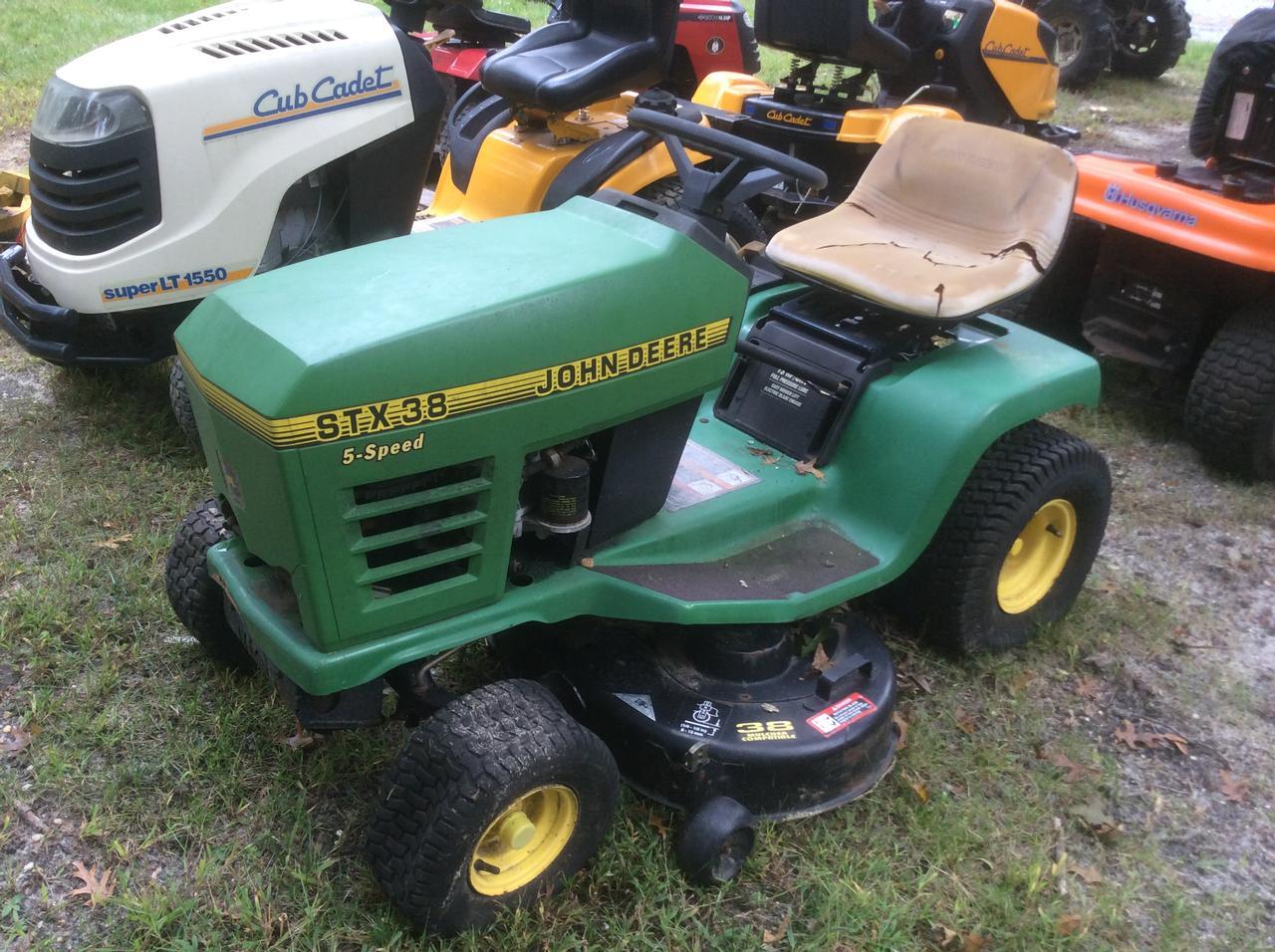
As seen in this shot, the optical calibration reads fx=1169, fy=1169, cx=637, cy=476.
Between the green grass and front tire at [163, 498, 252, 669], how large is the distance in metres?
0.11

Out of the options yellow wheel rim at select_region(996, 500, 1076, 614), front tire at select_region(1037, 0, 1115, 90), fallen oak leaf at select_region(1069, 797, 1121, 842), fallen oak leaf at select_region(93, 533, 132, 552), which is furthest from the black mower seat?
front tire at select_region(1037, 0, 1115, 90)

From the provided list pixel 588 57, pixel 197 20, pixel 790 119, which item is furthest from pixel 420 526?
pixel 790 119

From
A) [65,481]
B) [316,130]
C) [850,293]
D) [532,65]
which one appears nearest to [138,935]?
[65,481]

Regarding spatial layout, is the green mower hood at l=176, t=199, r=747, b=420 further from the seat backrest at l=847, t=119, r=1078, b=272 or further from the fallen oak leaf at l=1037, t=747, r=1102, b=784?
the fallen oak leaf at l=1037, t=747, r=1102, b=784

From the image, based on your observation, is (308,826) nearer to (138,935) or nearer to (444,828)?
(138,935)

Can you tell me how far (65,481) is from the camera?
11.1 feet

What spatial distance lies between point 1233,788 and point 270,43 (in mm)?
3115

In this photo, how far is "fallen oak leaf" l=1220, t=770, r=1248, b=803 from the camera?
101 inches

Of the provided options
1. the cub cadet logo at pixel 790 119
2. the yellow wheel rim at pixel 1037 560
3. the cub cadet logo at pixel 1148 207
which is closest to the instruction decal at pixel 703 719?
the yellow wheel rim at pixel 1037 560

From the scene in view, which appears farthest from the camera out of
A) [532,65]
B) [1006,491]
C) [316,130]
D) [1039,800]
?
[532,65]

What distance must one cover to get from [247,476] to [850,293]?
150 cm

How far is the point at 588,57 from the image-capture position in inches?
159

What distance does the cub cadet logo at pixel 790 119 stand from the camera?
449 cm

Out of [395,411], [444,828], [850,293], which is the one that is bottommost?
[444,828]
